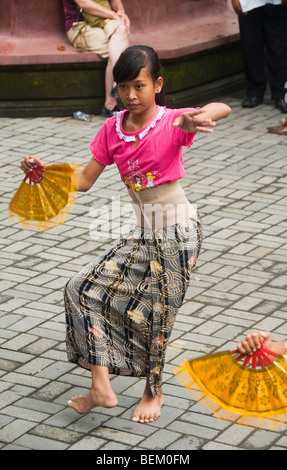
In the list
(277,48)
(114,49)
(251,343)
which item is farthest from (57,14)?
(251,343)

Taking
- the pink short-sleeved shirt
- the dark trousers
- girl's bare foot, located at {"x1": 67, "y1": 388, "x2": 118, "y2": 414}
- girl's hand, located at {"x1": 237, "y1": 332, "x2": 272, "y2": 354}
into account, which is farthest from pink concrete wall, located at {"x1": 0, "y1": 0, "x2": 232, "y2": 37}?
girl's hand, located at {"x1": 237, "y1": 332, "x2": 272, "y2": 354}

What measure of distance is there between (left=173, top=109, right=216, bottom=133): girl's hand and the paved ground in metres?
1.38

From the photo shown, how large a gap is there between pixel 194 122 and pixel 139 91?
0.42 m

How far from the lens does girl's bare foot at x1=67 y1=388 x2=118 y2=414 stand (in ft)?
14.9

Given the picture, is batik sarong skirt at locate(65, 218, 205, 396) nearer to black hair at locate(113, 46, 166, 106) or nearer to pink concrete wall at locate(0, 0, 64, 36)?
black hair at locate(113, 46, 166, 106)

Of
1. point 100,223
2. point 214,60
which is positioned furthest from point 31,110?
point 100,223

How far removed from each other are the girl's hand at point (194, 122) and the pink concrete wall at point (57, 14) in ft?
21.7

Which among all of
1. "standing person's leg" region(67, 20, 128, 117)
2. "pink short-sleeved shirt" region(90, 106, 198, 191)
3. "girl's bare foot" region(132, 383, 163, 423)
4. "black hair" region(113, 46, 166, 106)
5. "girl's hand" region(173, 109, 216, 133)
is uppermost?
"black hair" region(113, 46, 166, 106)

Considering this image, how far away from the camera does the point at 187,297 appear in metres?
6.06

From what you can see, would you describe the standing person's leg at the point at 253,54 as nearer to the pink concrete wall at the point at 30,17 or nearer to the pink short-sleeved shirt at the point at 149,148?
the pink concrete wall at the point at 30,17

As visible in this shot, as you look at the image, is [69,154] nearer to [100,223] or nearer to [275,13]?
[100,223]
